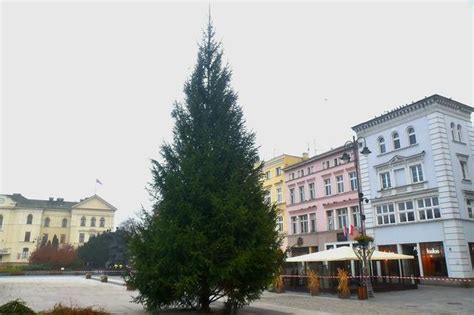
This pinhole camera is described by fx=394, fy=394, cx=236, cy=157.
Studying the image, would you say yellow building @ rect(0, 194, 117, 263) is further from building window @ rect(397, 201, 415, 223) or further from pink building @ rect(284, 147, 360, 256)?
building window @ rect(397, 201, 415, 223)

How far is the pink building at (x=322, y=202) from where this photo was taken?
39219mm

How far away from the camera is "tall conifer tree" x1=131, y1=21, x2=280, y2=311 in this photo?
12.8m

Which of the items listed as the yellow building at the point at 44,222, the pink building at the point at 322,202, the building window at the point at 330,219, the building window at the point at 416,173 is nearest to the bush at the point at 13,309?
the building window at the point at 416,173

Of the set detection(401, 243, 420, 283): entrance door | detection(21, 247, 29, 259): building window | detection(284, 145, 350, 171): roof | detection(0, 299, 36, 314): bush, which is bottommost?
detection(0, 299, 36, 314): bush

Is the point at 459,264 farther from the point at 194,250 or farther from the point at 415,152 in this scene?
the point at 194,250

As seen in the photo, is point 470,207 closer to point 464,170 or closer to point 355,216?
point 464,170

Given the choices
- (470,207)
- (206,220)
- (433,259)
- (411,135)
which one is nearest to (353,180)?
(411,135)

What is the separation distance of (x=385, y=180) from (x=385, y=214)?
3.06 metres

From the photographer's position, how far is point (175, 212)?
13.8 metres

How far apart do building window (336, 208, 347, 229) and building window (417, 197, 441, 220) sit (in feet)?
28.8

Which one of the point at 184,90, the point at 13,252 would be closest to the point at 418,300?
the point at 184,90

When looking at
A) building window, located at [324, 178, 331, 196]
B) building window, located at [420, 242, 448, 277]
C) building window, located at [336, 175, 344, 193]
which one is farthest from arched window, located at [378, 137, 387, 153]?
building window, located at [420, 242, 448, 277]

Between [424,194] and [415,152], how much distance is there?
366 centimetres

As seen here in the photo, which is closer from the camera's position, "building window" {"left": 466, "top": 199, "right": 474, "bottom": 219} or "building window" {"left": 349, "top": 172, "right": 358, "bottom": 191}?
"building window" {"left": 466, "top": 199, "right": 474, "bottom": 219}
